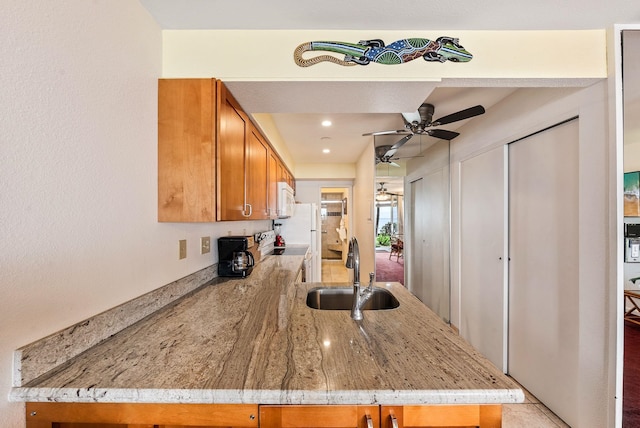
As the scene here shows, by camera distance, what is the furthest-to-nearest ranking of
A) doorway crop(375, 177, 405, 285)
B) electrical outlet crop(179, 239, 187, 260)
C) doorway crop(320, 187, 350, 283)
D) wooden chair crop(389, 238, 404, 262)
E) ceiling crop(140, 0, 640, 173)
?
doorway crop(320, 187, 350, 283) < wooden chair crop(389, 238, 404, 262) < doorway crop(375, 177, 405, 285) < electrical outlet crop(179, 239, 187, 260) < ceiling crop(140, 0, 640, 173)

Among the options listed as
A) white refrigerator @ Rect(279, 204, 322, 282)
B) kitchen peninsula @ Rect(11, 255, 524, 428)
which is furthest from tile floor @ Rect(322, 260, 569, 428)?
white refrigerator @ Rect(279, 204, 322, 282)

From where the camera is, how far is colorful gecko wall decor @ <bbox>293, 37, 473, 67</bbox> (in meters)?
1.34

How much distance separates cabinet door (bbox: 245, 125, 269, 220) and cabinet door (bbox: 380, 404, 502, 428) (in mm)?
1435

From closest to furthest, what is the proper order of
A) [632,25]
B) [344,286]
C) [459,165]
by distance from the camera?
1. [632,25]
2. [344,286]
3. [459,165]

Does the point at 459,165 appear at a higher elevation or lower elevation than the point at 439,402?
higher

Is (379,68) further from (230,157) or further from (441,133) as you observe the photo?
(441,133)

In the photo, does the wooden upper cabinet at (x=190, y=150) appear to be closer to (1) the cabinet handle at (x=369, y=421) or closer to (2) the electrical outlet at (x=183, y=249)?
(2) the electrical outlet at (x=183, y=249)

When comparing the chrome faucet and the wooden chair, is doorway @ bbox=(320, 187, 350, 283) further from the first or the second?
the chrome faucet

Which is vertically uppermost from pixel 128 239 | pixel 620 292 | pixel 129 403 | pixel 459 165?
pixel 459 165

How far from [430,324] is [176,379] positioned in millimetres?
984

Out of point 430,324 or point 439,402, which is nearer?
point 439,402

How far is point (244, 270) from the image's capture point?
1999 mm

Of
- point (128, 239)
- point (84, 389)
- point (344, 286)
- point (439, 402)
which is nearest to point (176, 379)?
point (84, 389)

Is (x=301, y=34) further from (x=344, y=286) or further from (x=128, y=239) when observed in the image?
(x=344, y=286)
